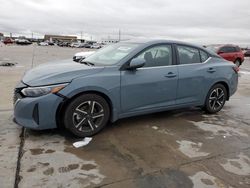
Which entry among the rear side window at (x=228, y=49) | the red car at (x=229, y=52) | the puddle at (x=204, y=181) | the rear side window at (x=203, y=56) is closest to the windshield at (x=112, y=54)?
the rear side window at (x=203, y=56)

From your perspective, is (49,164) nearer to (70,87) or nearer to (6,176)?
(6,176)

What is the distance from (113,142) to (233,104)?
3907 millimetres

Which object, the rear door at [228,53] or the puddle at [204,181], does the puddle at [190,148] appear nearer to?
the puddle at [204,181]

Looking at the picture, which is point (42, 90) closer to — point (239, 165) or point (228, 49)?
point (239, 165)

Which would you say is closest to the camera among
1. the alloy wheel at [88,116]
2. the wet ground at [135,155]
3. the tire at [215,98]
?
the wet ground at [135,155]

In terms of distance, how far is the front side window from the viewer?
4.52 meters

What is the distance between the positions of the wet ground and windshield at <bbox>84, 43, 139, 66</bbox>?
1.14 meters

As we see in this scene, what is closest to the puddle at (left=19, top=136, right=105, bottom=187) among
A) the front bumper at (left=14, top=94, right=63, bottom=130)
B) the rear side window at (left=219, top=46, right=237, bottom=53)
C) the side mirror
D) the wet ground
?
the wet ground

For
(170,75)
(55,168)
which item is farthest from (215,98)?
(55,168)

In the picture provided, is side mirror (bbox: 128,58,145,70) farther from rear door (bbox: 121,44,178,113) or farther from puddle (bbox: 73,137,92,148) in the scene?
puddle (bbox: 73,137,92,148)

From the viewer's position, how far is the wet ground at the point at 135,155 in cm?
294

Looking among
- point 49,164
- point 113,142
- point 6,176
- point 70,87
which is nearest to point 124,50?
point 70,87

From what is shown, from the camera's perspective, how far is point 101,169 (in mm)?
3148

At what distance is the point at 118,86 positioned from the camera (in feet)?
13.5
